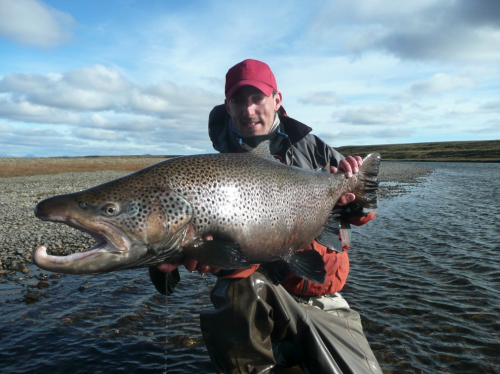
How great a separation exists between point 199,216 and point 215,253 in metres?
0.30

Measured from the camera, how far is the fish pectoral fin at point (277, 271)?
141 inches

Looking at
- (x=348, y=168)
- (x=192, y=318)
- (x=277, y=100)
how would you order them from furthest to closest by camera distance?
1. (x=192, y=318)
2. (x=277, y=100)
3. (x=348, y=168)

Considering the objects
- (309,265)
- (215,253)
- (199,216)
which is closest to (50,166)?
(309,265)

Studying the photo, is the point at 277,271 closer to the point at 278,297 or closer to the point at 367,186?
the point at 278,297

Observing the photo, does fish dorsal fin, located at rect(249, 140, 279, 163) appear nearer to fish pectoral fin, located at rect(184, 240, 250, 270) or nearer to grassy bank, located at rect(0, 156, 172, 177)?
fish pectoral fin, located at rect(184, 240, 250, 270)

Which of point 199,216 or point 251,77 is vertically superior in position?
point 251,77

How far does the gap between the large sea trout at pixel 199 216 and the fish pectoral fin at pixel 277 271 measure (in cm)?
1

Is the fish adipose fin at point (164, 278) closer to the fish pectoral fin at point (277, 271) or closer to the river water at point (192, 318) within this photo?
the fish pectoral fin at point (277, 271)

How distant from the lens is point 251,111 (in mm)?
4348

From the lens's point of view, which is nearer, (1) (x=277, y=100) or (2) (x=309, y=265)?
(2) (x=309, y=265)

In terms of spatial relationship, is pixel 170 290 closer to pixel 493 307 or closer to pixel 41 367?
pixel 41 367

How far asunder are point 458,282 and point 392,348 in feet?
9.89

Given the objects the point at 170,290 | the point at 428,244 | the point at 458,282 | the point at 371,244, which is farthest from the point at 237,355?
Result: the point at 428,244

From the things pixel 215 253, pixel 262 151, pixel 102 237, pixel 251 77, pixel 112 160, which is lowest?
pixel 112 160
